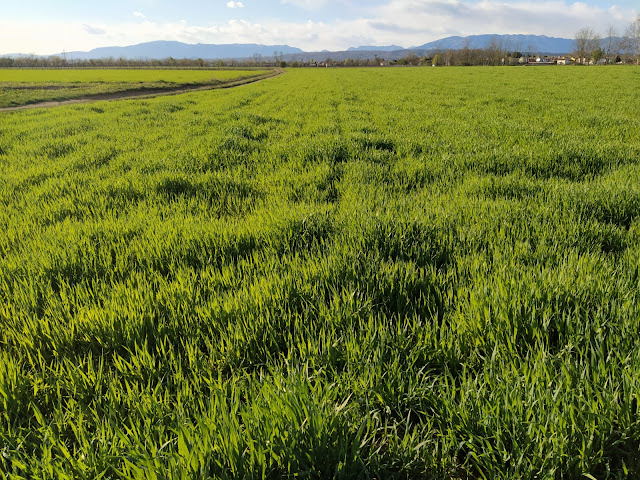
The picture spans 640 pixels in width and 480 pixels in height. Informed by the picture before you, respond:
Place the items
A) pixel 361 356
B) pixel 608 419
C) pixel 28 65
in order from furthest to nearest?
pixel 28 65 → pixel 361 356 → pixel 608 419

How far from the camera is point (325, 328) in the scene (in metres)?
1.93

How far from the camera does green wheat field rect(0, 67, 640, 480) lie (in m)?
1.21

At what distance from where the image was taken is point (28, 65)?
80375 millimetres

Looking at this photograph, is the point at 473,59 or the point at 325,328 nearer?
the point at 325,328

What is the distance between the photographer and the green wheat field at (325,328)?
1211mm

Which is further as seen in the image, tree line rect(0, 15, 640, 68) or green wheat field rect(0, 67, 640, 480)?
tree line rect(0, 15, 640, 68)

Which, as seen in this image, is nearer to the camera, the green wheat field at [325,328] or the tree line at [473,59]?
the green wheat field at [325,328]

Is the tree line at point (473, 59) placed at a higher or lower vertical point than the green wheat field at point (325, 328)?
higher

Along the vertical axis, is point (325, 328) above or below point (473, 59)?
below

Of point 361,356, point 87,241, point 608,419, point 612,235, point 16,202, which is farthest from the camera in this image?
point 16,202

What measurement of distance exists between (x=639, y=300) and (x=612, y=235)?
1.31 m

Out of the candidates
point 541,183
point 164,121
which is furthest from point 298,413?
point 164,121

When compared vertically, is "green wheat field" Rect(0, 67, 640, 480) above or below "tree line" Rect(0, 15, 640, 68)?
below

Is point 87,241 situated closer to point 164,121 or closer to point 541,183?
point 541,183
